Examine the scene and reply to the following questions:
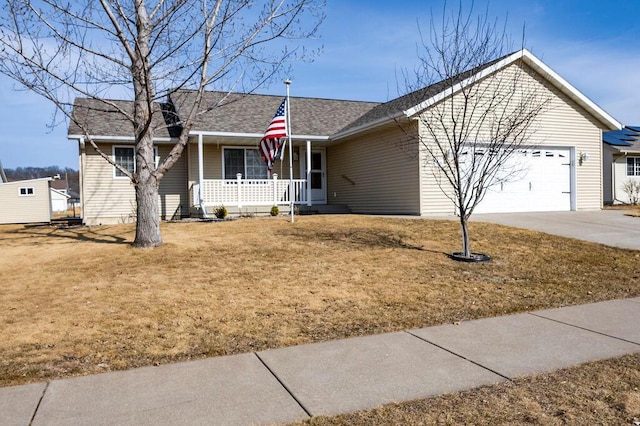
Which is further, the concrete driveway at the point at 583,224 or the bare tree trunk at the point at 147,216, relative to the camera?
the concrete driveway at the point at 583,224

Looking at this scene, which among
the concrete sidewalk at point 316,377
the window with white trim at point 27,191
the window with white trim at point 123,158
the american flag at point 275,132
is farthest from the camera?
the window with white trim at point 27,191

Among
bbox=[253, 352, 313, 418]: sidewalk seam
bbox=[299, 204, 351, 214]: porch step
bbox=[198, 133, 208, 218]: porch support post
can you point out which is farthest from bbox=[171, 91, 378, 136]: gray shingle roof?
bbox=[253, 352, 313, 418]: sidewalk seam

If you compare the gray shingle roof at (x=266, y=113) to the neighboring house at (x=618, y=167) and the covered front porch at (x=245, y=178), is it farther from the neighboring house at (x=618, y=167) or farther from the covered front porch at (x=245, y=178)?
the neighboring house at (x=618, y=167)

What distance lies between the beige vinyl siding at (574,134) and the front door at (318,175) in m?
8.16

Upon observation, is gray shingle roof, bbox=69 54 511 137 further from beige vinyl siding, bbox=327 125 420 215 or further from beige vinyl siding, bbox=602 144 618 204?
beige vinyl siding, bbox=602 144 618 204

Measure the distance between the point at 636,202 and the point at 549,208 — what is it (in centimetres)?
1169

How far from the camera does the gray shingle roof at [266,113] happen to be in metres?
18.0

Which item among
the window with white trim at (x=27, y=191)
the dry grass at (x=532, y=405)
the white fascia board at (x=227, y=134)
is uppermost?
the white fascia board at (x=227, y=134)

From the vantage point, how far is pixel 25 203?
26016 mm

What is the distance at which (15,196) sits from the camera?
25.9m

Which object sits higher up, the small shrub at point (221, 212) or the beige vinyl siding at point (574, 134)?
the beige vinyl siding at point (574, 134)

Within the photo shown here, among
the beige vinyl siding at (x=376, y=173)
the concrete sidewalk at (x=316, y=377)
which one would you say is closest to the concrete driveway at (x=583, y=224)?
the beige vinyl siding at (x=376, y=173)

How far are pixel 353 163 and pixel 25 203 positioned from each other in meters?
18.6

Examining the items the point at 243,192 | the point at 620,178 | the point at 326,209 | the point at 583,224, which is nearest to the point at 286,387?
the point at 583,224
